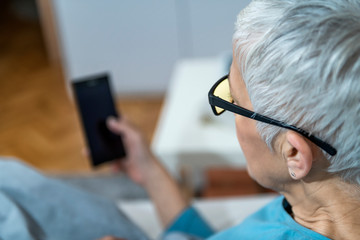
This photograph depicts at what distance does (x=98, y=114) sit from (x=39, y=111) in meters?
1.40

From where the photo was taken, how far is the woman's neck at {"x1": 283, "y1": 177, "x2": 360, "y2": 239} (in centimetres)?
61

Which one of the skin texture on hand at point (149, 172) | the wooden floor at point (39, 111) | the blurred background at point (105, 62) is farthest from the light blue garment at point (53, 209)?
the wooden floor at point (39, 111)

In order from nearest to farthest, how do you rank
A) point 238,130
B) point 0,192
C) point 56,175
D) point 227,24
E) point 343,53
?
point 343,53 → point 238,130 → point 0,192 → point 56,175 → point 227,24

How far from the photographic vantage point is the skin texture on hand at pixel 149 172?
45.3 inches

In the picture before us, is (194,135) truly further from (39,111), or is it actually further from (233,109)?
(39,111)

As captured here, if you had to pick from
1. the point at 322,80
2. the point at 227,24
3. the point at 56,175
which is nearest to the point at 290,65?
the point at 322,80

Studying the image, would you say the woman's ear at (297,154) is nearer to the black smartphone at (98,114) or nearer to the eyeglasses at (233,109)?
the eyeglasses at (233,109)

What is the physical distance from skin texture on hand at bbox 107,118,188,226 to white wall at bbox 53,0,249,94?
4.06ft

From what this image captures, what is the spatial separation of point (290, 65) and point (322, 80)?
4 cm

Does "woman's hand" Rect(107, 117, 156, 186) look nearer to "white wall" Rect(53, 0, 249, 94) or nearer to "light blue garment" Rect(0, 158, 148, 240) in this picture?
"light blue garment" Rect(0, 158, 148, 240)

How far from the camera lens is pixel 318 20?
1.74 feet

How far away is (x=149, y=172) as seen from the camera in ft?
3.98

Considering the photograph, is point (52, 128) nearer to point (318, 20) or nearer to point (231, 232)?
point (231, 232)

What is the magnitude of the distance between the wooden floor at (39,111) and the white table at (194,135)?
652 millimetres
